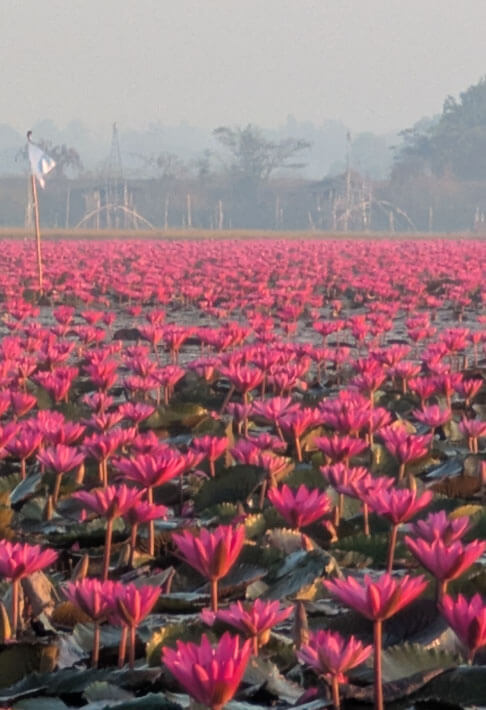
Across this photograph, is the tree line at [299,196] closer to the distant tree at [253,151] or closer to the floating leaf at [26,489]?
the distant tree at [253,151]

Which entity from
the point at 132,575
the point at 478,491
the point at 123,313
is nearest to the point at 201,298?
the point at 123,313

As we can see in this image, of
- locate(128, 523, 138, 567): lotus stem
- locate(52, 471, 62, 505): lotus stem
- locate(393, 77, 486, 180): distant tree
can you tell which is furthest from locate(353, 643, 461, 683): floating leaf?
locate(393, 77, 486, 180): distant tree

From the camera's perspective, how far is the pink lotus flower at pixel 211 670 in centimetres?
155

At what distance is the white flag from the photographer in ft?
47.0

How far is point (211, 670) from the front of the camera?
5.08ft

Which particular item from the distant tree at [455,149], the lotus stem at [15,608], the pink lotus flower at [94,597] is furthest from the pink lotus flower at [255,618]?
the distant tree at [455,149]

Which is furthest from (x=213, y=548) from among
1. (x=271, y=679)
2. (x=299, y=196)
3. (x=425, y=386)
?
(x=299, y=196)

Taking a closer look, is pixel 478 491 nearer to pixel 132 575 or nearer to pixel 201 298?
pixel 132 575

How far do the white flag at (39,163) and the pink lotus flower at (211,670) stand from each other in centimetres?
1291

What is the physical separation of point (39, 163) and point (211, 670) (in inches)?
528

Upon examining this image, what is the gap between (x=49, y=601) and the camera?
2.76m

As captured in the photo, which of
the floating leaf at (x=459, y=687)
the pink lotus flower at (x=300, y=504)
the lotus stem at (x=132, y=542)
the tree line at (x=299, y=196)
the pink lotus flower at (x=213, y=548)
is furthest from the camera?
the tree line at (x=299, y=196)

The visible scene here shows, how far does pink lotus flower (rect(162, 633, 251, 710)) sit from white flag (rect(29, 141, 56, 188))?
1291 cm

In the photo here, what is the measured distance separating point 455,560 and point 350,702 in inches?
11.1
